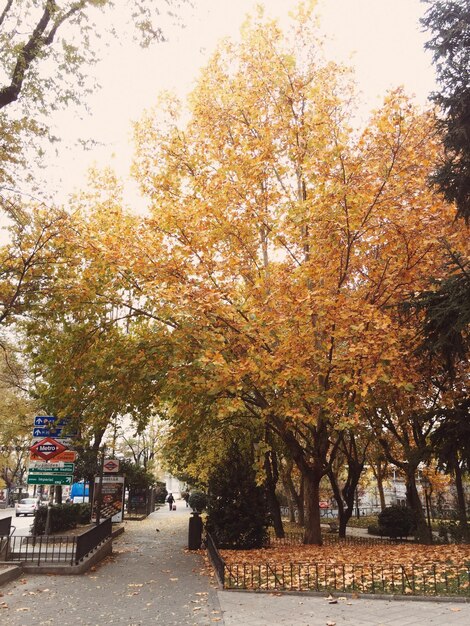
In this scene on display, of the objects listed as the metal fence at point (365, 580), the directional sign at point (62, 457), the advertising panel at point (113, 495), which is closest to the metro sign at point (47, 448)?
the directional sign at point (62, 457)

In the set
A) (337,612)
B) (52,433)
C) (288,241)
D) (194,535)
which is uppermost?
(288,241)

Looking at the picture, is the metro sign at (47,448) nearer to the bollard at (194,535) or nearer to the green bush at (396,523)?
the bollard at (194,535)

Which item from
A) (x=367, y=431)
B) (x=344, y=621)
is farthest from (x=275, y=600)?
(x=367, y=431)

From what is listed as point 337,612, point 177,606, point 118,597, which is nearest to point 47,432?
point 118,597

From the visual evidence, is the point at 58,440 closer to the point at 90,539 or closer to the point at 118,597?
the point at 90,539

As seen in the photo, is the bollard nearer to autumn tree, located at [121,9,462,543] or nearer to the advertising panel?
autumn tree, located at [121,9,462,543]

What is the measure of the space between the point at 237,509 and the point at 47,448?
547cm

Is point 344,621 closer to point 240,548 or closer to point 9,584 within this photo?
point 9,584

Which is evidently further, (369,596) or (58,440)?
(58,440)

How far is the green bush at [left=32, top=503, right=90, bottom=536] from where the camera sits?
723 inches

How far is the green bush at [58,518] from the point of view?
1836cm

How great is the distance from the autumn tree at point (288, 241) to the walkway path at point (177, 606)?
337cm

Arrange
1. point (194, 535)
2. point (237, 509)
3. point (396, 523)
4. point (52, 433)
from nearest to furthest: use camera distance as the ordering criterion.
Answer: point (52, 433) < point (237, 509) < point (194, 535) < point (396, 523)

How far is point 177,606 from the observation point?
7734 millimetres
